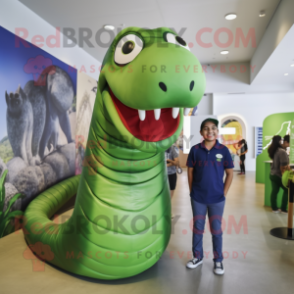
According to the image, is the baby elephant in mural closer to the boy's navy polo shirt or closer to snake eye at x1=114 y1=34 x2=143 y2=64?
snake eye at x1=114 y1=34 x2=143 y2=64

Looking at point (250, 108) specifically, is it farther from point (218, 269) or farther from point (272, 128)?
point (218, 269)

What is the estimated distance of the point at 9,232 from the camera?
3029 millimetres

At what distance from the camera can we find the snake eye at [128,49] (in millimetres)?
1479

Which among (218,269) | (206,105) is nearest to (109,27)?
(218,269)

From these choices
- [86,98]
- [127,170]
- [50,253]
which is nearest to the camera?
[127,170]

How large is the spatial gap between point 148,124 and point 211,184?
2.67 feet

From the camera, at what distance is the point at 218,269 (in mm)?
2072

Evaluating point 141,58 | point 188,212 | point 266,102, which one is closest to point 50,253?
point 141,58

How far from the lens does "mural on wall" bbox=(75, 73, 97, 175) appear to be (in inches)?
189

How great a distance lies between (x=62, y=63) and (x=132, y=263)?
3.43 metres

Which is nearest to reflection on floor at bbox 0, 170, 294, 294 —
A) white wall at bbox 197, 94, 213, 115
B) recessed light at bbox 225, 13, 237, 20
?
recessed light at bbox 225, 13, 237, 20

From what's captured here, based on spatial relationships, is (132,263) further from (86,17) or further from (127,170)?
(86,17)

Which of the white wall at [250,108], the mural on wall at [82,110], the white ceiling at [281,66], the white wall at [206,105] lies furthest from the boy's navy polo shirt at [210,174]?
the white wall at [250,108]

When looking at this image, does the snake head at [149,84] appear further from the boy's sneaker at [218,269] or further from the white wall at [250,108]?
the white wall at [250,108]
